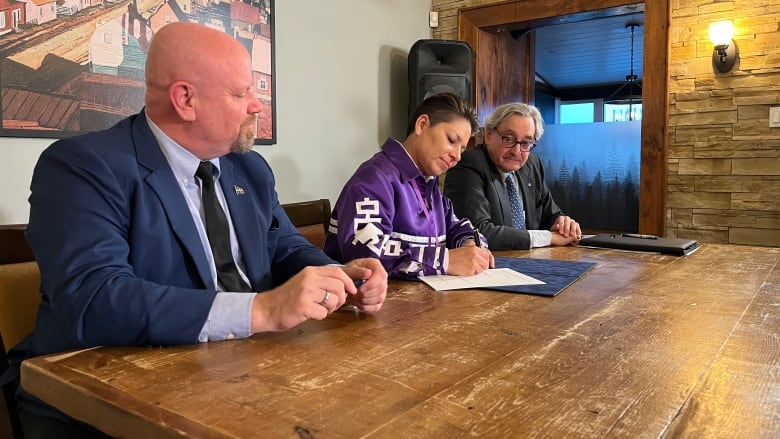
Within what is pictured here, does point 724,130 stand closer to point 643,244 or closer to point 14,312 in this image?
point 643,244

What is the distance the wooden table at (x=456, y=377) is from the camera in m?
0.64

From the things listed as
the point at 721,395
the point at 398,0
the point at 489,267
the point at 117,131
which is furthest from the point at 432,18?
the point at 721,395

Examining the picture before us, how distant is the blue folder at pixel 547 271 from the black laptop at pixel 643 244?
398 mm

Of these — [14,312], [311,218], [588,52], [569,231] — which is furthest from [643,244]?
[588,52]

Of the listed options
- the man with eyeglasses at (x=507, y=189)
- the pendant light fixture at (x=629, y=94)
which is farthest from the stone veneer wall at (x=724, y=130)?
the pendant light fixture at (x=629, y=94)

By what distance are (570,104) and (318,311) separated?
8.25 meters

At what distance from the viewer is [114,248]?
943mm

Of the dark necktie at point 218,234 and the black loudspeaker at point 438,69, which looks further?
the black loudspeaker at point 438,69

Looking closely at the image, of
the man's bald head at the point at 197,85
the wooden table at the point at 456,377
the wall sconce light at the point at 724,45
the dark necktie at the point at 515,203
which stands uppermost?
the wall sconce light at the point at 724,45

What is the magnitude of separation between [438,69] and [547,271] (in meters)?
2.44

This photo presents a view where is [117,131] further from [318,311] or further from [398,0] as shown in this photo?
[398,0]

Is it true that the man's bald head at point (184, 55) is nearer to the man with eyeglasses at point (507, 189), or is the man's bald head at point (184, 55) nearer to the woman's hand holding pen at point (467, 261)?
the woman's hand holding pen at point (467, 261)

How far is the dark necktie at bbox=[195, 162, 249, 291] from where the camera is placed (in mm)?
1150

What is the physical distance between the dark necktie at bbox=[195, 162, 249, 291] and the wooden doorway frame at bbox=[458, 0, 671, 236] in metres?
2.91
